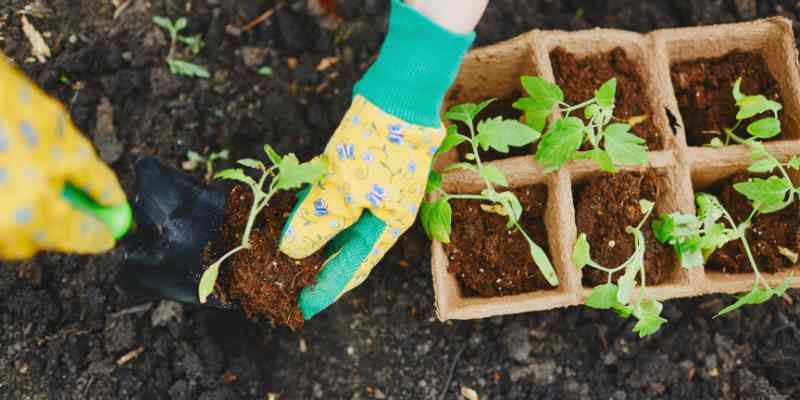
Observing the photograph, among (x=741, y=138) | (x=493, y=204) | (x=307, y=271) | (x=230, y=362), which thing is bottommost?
(x=230, y=362)

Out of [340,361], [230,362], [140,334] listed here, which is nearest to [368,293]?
[340,361]

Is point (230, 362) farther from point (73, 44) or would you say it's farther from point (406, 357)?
point (73, 44)

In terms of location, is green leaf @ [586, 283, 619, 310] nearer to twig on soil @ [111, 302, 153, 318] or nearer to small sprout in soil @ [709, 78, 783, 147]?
small sprout in soil @ [709, 78, 783, 147]

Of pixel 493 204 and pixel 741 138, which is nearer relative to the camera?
pixel 493 204

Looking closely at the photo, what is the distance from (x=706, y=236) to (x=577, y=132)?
0.36 m

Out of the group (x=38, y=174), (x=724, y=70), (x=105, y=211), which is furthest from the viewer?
(x=724, y=70)

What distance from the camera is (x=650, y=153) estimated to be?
154 centimetres

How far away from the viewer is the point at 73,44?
186 cm

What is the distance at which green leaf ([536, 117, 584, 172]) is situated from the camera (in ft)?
4.56

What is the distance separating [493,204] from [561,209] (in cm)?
16

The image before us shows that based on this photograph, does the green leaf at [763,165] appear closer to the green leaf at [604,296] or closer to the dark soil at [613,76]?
the dark soil at [613,76]

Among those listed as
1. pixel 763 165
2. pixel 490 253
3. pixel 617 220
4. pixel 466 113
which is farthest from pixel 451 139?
pixel 763 165

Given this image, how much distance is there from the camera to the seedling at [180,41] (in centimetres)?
189

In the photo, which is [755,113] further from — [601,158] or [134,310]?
[134,310]
